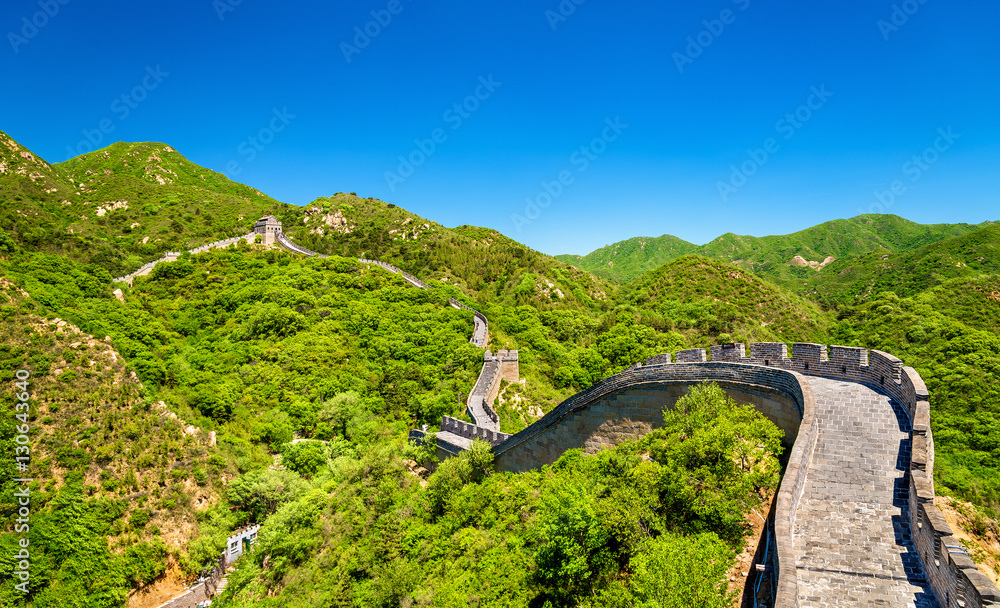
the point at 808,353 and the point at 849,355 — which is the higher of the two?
the point at 808,353

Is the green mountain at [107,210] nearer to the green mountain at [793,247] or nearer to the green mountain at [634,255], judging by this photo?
the green mountain at [793,247]

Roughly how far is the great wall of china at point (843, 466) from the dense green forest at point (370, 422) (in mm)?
1145

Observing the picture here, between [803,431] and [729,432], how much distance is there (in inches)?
55.4

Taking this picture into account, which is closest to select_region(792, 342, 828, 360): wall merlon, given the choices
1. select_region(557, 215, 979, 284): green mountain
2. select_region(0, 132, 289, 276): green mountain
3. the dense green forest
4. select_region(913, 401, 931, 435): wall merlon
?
the dense green forest

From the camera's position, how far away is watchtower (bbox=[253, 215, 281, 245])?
59.3 meters

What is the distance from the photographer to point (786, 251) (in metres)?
121

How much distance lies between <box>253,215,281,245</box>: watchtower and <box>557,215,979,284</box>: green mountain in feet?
257

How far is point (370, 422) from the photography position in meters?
29.3

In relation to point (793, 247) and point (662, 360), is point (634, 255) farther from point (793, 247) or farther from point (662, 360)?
point (662, 360)

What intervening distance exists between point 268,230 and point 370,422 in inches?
1603

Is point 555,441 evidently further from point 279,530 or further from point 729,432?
point 279,530

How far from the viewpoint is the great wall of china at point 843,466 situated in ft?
21.2

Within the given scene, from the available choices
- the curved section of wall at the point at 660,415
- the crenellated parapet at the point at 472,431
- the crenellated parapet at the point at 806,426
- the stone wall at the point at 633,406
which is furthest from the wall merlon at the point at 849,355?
the crenellated parapet at the point at 472,431

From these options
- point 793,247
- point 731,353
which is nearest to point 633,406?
point 731,353
